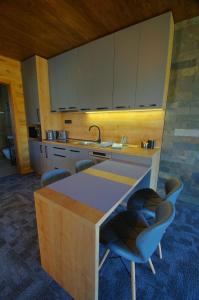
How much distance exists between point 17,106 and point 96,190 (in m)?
3.36

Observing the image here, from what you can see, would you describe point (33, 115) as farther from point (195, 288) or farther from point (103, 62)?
point (195, 288)

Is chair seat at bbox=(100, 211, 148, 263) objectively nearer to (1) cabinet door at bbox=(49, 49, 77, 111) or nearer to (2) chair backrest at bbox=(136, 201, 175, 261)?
(2) chair backrest at bbox=(136, 201, 175, 261)

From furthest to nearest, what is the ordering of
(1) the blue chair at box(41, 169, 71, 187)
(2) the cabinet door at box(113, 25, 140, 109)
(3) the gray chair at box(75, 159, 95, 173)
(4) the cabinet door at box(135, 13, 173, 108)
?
(2) the cabinet door at box(113, 25, 140, 109) → (3) the gray chair at box(75, 159, 95, 173) → (4) the cabinet door at box(135, 13, 173, 108) → (1) the blue chair at box(41, 169, 71, 187)

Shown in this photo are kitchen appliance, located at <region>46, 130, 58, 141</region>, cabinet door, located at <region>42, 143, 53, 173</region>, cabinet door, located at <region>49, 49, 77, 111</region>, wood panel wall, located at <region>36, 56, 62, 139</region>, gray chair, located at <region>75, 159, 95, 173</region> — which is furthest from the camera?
kitchen appliance, located at <region>46, 130, 58, 141</region>

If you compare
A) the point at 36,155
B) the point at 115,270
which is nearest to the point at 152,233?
the point at 115,270

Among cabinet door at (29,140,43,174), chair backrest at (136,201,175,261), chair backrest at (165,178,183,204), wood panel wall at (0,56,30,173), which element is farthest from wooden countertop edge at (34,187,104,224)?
wood panel wall at (0,56,30,173)

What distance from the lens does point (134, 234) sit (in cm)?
116

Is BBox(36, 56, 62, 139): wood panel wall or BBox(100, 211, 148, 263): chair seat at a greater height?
BBox(36, 56, 62, 139): wood panel wall

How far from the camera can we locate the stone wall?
206 cm

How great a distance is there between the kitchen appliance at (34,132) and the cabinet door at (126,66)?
2.08 m

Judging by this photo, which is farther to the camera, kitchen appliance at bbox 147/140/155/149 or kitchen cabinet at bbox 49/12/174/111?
kitchen appliance at bbox 147/140/155/149

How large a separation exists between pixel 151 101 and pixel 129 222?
66.5 inches

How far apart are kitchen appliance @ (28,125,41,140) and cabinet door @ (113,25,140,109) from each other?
208cm

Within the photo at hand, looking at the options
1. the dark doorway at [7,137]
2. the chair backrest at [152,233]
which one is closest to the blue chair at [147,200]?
the chair backrest at [152,233]
